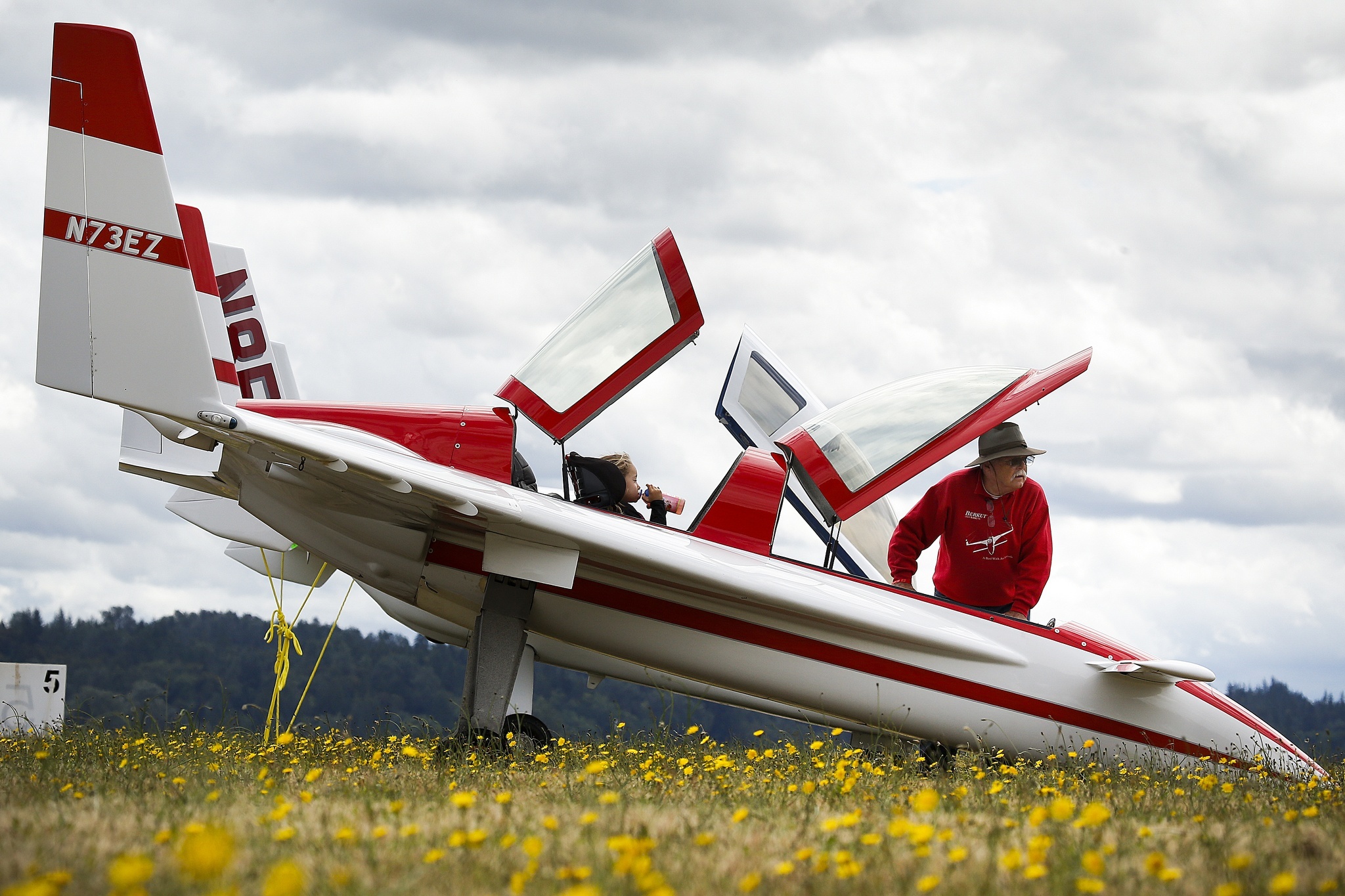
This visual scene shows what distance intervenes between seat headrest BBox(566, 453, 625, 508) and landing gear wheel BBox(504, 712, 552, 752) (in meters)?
1.35

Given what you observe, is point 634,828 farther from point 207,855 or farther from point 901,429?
point 901,429

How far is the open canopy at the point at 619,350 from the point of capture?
5820 mm

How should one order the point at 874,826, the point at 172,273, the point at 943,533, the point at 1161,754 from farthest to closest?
the point at 943,533, the point at 1161,754, the point at 172,273, the point at 874,826

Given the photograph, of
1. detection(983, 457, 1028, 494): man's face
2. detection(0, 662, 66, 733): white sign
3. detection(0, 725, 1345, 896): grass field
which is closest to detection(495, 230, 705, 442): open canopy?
detection(0, 725, 1345, 896): grass field

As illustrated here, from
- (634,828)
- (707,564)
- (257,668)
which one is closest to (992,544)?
(707,564)

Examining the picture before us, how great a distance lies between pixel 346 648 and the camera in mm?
60969

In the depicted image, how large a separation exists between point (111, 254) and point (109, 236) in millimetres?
87

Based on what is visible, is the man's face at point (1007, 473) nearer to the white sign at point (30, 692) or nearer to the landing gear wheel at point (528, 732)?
the landing gear wheel at point (528, 732)

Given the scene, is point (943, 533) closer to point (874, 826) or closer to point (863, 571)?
point (863, 571)

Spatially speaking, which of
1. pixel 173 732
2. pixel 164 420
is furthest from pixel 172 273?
pixel 173 732

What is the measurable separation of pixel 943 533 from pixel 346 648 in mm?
59883

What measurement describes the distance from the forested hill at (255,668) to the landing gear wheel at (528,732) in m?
33.2

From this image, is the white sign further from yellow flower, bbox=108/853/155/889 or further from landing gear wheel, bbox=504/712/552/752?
yellow flower, bbox=108/853/155/889

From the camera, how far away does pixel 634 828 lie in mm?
2984
